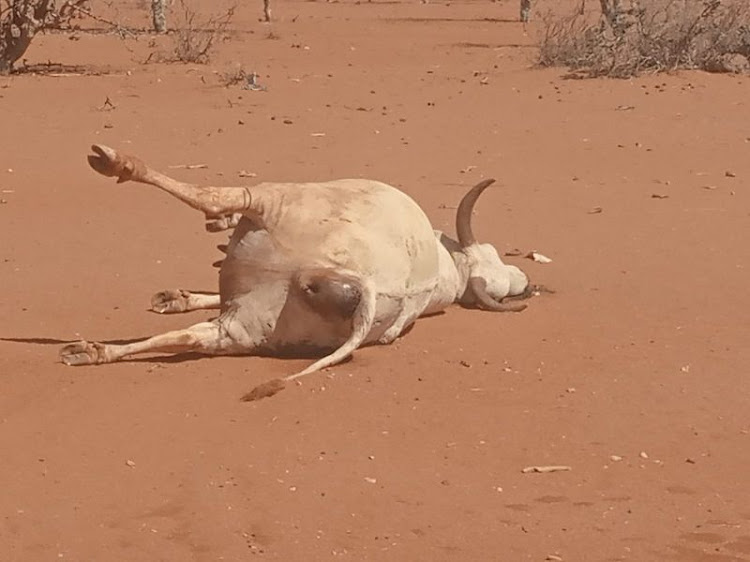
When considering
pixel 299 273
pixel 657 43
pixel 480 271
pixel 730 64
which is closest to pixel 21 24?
pixel 657 43

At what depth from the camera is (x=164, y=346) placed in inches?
246

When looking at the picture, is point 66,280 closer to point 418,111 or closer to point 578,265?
point 578,265

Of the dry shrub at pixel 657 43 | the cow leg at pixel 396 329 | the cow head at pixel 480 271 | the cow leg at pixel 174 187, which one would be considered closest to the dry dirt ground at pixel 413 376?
the cow leg at pixel 396 329

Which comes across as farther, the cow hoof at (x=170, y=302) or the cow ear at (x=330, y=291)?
the cow hoof at (x=170, y=302)

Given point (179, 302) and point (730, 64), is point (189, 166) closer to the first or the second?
point (179, 302)

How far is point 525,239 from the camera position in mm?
9352

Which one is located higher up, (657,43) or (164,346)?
(164,346)

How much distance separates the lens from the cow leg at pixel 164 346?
20.4 feet

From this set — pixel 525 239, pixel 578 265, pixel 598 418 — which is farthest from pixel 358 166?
pixel 598 418

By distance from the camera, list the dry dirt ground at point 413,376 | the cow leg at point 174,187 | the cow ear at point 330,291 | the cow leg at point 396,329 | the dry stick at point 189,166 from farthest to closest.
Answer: the dry stick at point 189,166
the cow leg at point 396,329
the cow ear at point 330,291
the cow leg at point 174,187
the dry dirt ground at point 413,376

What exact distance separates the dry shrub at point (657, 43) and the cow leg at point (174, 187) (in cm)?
1159

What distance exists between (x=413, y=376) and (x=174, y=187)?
4.16 feet

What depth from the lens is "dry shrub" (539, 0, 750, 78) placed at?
17.4 metres

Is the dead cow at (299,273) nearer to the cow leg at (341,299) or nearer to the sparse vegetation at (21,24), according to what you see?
the cow leg at (341,299)
